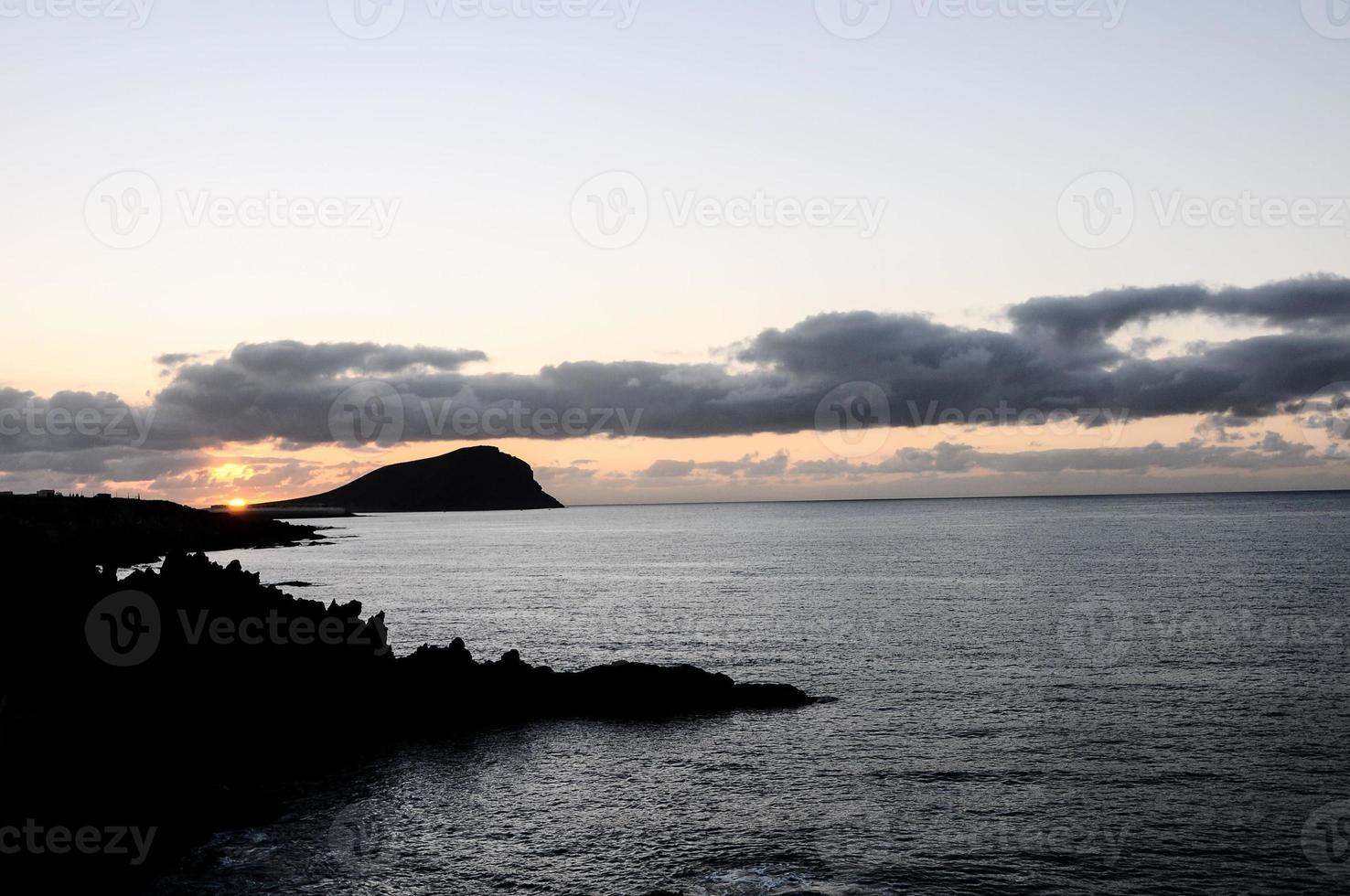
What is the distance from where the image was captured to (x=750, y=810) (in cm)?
3216

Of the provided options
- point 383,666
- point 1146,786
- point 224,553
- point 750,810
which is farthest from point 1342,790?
point 224,553

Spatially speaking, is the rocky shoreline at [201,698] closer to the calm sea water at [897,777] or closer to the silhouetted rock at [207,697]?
the silhouetted rock at [207,697]

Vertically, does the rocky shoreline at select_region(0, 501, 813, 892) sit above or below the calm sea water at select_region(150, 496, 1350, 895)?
above

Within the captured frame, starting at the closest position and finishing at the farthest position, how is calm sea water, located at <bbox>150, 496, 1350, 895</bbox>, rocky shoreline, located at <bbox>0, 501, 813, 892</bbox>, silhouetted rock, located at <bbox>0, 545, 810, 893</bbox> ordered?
calm sea water, located at <bbox>150, 496, 1350, 895</bbox> → rocky shoreline, located at <bbox>0, 501, 813, 892</bbox> → silhouetted rock, located at <bbox>0, 545, 810, 893</bbox>

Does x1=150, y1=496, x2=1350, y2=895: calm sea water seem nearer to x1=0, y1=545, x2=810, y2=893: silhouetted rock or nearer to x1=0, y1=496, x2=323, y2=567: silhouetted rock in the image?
x1=0, y1=545, x2=810, y2=893: silhouetted rock

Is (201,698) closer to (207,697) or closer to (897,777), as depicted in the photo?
(207,697)

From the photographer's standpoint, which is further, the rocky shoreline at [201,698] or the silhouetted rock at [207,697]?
the silhouetted rock at [207,697]

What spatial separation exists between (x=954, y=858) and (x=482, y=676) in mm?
27935

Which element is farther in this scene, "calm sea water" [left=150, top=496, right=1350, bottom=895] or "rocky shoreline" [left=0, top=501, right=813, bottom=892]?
"rocky shoreline" [left=0, top=501, right=813, bottom=892]

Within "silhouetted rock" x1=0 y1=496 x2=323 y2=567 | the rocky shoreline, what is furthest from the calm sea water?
"silhouetted rock" x1=0 y1=496 x2=323 y2=567

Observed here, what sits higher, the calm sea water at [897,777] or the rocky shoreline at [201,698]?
the rocky shoreline at [201,698]

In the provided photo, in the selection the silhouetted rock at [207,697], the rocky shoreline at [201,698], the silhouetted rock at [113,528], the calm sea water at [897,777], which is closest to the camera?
the calm sea water at [897,777]

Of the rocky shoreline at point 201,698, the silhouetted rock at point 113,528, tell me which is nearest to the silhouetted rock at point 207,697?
the rocky shoreline at point 201,698

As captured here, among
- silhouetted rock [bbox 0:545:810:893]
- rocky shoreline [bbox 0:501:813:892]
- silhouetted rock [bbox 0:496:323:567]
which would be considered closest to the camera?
rocky shoreline [bbox 0:501:813:892]
